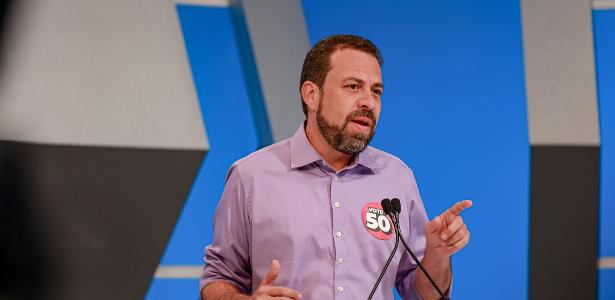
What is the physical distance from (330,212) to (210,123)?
1.20 meters

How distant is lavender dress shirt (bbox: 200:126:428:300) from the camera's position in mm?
1792

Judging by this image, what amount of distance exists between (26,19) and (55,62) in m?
0.24

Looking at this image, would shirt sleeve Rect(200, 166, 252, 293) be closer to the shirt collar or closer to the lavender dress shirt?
the lavender dress shirt

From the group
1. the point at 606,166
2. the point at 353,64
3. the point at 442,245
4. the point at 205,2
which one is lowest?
the point at 606,166

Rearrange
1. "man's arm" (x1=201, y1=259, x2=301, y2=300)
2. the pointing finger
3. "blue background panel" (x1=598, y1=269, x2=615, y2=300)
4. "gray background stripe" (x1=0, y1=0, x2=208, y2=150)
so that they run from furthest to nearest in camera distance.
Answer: "blue background panel" (x1=598, y1=269, x2=615, y2=300), "gray background stripe" (x1=0, y1=0, x2=208, y2=150), the pointing finger, "man's arm" (x1=201, y1=259, x2=301, y2=300)

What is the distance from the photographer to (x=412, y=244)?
1.93 meters

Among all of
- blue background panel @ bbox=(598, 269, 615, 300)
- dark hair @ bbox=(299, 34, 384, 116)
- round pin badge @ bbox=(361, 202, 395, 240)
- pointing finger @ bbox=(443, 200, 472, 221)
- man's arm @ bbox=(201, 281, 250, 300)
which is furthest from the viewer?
blue background panel @ bbox=(598, 269, 615, 300)

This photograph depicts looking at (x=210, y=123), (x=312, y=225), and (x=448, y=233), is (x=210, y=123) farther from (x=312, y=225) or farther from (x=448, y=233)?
(x=448, y=233)

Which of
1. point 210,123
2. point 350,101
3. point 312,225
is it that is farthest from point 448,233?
point 210,123

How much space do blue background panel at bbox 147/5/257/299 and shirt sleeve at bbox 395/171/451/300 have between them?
110cm

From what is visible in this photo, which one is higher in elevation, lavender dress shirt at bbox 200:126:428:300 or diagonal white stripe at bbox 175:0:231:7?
diagonal white stripe at bbox 175:0:231:7

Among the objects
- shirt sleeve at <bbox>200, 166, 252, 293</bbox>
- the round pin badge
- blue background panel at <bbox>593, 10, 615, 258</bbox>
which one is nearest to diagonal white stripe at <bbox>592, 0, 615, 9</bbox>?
blue background panel at <bbox>593, 10, 615, 258</bbox>

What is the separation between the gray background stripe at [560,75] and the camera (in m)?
2.97

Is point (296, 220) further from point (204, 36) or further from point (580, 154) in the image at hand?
point (580, 154)
